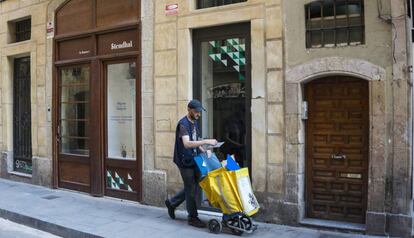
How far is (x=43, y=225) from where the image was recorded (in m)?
7.59

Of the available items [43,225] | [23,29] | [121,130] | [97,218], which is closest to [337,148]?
[97,218]

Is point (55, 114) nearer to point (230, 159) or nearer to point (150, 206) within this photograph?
point (150, 206)

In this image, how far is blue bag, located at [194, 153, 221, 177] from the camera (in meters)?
6.53

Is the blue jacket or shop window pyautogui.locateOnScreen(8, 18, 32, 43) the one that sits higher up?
shop window pyautogui.locateOnScreen(8, 18, 32, 43)

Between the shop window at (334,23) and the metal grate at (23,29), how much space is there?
7.48 m

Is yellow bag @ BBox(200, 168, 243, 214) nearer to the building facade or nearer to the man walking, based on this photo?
the man walking

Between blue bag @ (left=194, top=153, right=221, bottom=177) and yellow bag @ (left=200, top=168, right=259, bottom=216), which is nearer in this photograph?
yellow bag @ (left=200, top=168, right=259, bottom=216)

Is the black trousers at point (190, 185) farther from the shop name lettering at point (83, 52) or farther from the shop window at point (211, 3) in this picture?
the shop name lettering at point (83, 52)

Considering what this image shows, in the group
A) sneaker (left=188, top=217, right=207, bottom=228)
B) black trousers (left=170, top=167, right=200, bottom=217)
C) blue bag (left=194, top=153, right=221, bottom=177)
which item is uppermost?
blue bag (left=194, top=153, right=221, bottom=177)

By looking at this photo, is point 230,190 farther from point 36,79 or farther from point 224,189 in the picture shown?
point 36,79

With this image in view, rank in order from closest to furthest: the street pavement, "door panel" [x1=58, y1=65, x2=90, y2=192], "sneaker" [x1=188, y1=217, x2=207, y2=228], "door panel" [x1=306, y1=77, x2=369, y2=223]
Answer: "door panel" [x1=306, y1=77, x2=369, y2=223]
"sneaker" [x1=188, y1=217, x2=207, y2=228]
the street pavement
"door panel" [x1=58, y1=65, x2=90, y2=192]

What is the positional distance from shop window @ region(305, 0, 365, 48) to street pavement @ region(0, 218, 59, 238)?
497cm

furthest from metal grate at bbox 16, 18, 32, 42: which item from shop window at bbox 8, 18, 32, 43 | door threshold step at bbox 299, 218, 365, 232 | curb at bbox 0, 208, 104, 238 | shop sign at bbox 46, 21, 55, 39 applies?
door threshold step at bbox 299, 218, 365, 232

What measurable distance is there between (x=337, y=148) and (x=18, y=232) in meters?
5.09
